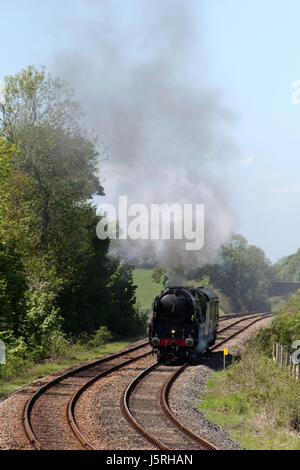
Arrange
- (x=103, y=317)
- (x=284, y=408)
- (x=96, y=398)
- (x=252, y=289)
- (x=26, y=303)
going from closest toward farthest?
(x=284, y=408) → (x=96, y=398) → (x=26, y=303) → (x=103, y=317) → (x=252, y=289)

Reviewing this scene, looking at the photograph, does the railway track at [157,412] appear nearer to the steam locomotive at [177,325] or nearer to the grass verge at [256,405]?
the steam locomotive at [177,325]

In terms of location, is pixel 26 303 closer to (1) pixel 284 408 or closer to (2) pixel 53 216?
(2) pixel 53 216

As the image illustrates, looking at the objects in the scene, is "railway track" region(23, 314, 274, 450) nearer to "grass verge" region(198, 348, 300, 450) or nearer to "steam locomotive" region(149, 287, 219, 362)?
"steam locomotive" region(149, 287, 219, 362)

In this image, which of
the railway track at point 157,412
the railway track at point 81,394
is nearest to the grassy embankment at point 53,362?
the railway track at point 81,394

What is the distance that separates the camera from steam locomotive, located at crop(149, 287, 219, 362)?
23547mm

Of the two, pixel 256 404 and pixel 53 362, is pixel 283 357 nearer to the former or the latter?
pixel 256 404

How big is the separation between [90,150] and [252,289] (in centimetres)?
6750

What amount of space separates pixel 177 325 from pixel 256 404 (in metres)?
6.95

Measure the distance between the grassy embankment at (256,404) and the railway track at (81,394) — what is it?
61.2 inches

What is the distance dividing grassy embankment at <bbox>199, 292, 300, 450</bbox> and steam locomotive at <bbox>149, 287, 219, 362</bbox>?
1873 mm

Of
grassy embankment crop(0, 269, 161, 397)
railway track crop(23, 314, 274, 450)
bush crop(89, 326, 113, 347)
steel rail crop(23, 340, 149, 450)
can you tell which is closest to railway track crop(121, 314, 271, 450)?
railway track crop(23, 314, 274, 450)

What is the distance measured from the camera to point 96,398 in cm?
1767

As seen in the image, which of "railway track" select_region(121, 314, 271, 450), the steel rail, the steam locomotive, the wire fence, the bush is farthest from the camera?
the bush

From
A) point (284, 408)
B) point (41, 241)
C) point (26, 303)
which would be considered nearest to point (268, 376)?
point (284, 408)
